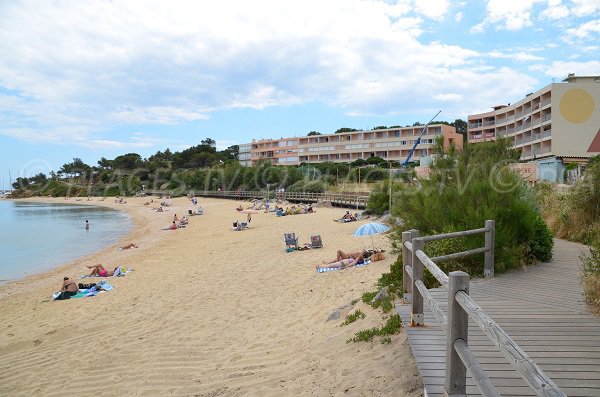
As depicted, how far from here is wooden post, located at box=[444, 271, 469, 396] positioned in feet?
8.36

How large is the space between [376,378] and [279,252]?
10.8 meters

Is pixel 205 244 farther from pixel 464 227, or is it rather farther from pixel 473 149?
pixel 464 227

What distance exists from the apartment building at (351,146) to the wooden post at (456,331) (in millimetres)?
63658

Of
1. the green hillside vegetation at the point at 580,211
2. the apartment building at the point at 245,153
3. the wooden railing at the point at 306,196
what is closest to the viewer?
the green hillside vegetation at the point at 580,211

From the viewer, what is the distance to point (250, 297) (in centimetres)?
934

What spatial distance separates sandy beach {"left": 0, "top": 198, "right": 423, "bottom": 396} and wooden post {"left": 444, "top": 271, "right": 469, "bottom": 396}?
1209mm

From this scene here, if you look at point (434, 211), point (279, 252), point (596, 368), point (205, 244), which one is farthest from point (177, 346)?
point (205, 244)

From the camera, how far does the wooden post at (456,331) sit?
2.55 m

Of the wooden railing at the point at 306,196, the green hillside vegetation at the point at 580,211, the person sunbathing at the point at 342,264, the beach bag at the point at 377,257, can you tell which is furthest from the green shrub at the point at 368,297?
the wooden railing at the point at 306,196

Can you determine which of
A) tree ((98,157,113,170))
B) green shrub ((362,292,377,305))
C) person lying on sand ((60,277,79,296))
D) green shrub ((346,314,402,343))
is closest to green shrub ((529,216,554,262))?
green shrub ((362,292,377,305))

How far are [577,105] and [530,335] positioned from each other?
46588 millimetres

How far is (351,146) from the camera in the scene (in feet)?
263

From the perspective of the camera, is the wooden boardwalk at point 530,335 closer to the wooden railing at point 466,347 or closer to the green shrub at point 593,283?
the green shrub at point 593,283

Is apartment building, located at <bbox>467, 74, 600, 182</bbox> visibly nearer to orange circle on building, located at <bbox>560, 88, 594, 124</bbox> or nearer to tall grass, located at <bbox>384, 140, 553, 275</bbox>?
orange circle on building, located at <bbox>560, 88, 594, 124</bbox>
